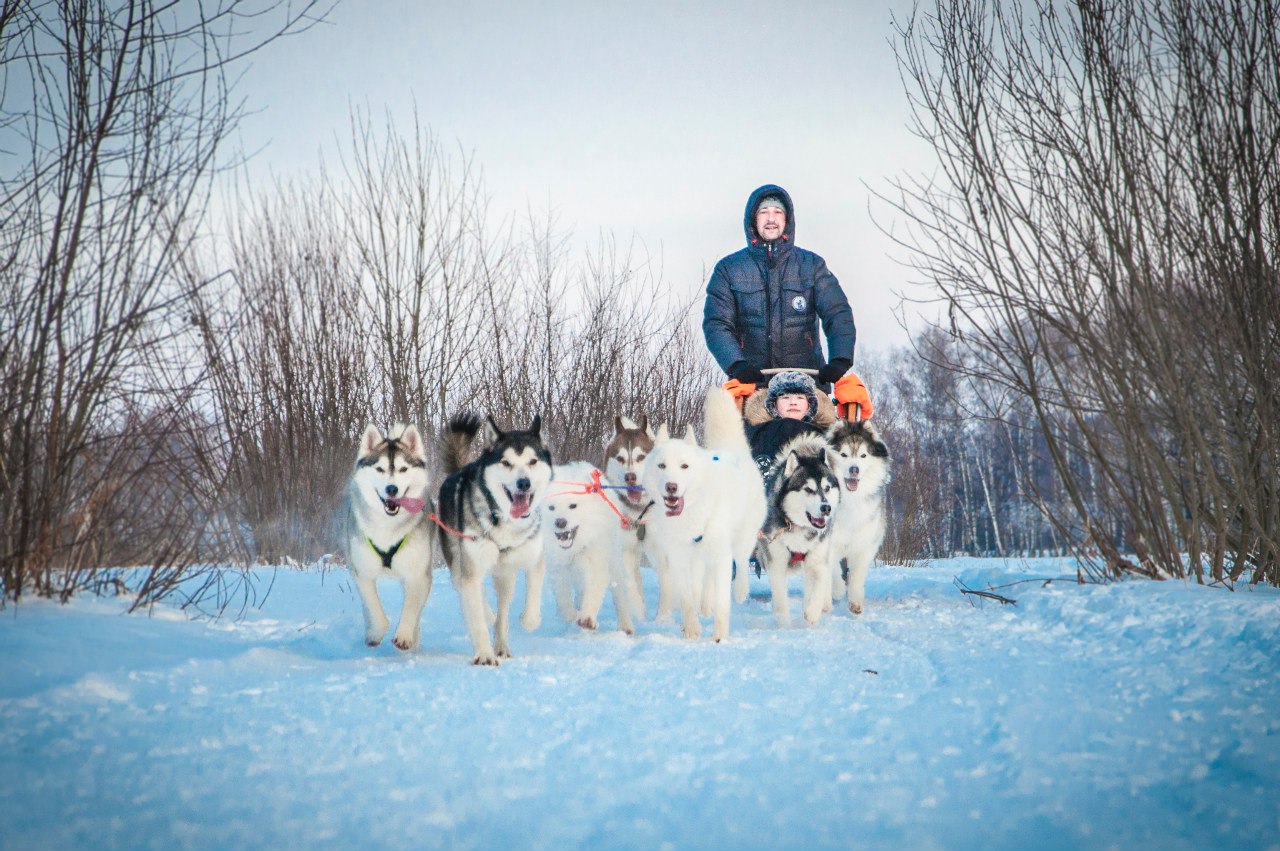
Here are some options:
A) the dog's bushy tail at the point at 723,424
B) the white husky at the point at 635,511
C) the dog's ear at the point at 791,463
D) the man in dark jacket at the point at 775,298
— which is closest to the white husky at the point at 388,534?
the white husky at the point at 635,511

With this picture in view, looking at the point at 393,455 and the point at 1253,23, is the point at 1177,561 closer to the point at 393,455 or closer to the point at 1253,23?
the point at 1253,23

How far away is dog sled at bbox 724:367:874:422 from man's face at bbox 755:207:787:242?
974 millimetres

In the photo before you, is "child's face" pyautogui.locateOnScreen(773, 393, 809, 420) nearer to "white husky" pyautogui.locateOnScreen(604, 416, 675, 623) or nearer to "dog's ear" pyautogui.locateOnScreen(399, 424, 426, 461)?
"white husky" pyautogui.locateOnScreen(604, 416, 675, 623)

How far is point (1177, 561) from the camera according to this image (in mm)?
3893

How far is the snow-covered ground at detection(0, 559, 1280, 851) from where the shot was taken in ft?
4.86

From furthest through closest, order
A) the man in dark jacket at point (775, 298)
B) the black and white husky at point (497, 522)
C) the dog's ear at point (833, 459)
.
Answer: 1. the man in dark jacket at point (775, 298)
2. the dog's ear at point (833, 459)
3. the black and white husky at point (497, 522)

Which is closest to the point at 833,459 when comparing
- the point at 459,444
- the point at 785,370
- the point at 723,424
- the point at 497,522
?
the point at 785,370

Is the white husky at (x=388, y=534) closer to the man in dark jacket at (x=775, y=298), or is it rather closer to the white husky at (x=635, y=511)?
the white husky at (x=635, y=511)

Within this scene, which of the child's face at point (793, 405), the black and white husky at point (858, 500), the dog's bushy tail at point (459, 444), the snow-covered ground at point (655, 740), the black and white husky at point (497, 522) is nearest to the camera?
the snow-covered ground at point (655, 740)

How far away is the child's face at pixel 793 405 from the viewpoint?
5.23 metres

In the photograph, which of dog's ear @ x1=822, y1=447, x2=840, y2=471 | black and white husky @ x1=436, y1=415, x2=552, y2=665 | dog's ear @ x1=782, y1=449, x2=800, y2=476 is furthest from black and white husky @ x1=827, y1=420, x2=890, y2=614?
black and white husky @ x1=436, y1=415, x2=552, y2=665

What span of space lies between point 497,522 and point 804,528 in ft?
6.04

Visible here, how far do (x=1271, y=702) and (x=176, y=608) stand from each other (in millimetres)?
4013

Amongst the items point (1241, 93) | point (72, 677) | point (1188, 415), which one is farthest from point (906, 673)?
point (1241, 93)
